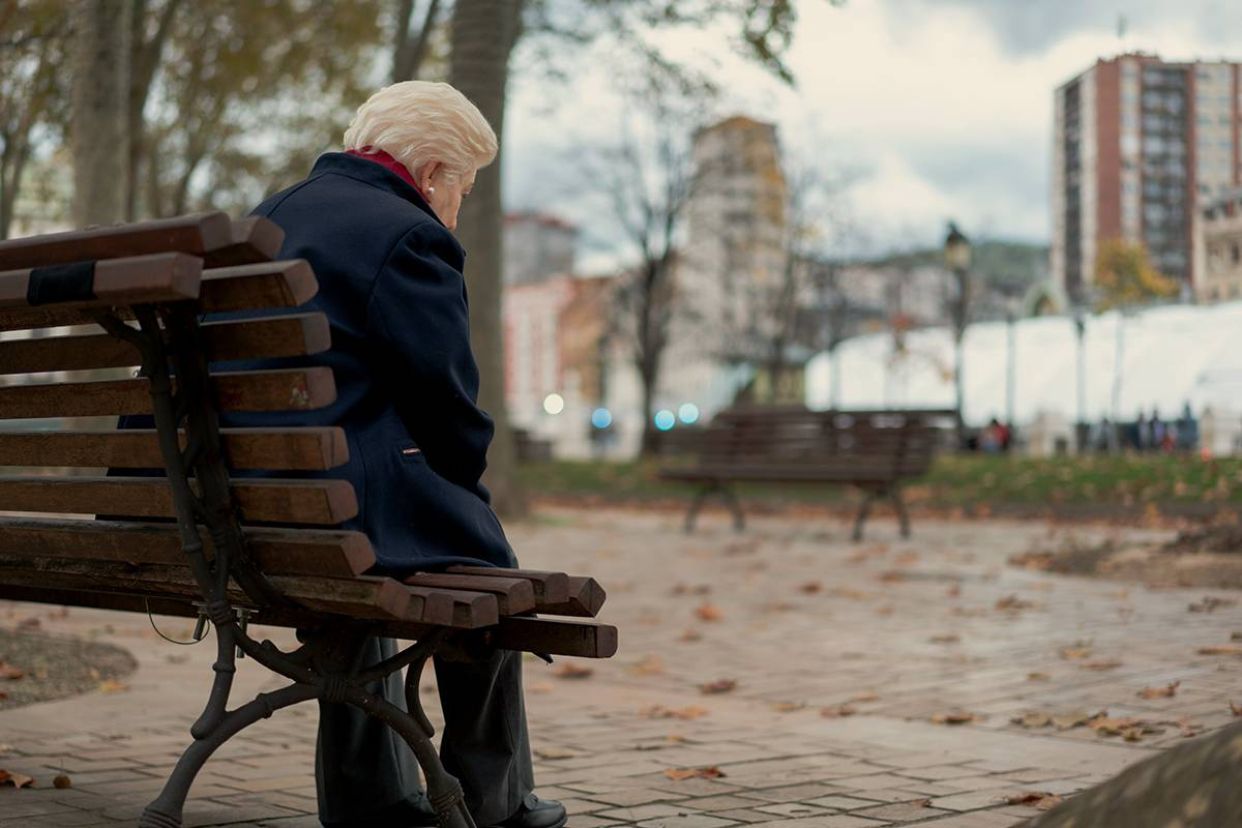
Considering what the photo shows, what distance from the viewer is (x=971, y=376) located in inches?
2159

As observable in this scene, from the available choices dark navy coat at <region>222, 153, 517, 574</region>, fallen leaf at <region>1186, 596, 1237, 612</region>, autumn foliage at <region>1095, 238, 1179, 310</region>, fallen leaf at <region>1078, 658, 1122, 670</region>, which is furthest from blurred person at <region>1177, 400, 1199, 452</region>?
dark navy coat at <region>222, 153, 517, 574</region>

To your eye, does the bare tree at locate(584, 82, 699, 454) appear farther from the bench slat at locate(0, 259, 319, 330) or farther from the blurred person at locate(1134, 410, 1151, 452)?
the bench slat at locate(0, 259, 319, 330)

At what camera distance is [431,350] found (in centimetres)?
327

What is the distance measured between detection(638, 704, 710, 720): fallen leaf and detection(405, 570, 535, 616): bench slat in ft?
7.91

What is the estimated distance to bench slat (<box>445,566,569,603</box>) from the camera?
318 centimetres

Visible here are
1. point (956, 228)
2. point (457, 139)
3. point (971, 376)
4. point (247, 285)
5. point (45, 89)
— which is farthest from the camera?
point (971, 376)

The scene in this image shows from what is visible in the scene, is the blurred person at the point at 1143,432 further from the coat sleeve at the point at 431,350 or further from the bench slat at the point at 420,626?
the coat sleeve at the point at 431,350

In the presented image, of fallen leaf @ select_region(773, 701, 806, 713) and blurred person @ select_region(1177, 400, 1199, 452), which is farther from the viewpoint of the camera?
blurred person @ select_region(1177, 400, 1199, 452)

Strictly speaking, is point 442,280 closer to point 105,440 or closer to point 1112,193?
point 105,440

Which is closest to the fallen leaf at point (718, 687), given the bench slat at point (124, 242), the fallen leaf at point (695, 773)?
the fallen leaf at point (695, 773)

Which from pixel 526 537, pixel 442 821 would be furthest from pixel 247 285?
pixel 526 537

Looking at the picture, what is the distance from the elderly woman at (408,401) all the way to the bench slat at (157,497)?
0.18 m

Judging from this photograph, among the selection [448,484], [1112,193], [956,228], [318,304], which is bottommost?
[448,484]

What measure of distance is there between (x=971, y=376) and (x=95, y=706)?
168 ft
